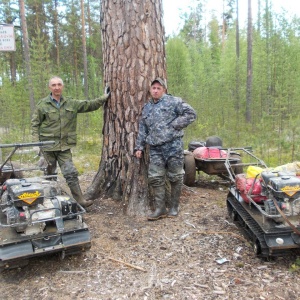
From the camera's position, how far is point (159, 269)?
310 centimetres

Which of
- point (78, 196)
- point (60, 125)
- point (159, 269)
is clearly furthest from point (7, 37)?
point (159, 269)

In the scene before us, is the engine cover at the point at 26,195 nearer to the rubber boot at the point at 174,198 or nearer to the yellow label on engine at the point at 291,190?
the rubber boot at the point at 174,198

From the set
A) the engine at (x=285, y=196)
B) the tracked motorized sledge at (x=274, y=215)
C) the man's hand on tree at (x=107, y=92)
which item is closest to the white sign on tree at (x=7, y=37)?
the man's hand on tree at (x=107, y=92)

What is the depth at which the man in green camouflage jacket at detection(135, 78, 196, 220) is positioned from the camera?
422cm

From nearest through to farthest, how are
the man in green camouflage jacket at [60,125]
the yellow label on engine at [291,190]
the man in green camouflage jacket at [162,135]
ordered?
1. the yellow label on engine at [291,190]
2. the man in green camouflage jacket at [162,135]
3. the man in green camouflage jacket at [60,125]

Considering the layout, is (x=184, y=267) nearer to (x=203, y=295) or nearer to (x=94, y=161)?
(x=203, y=295)

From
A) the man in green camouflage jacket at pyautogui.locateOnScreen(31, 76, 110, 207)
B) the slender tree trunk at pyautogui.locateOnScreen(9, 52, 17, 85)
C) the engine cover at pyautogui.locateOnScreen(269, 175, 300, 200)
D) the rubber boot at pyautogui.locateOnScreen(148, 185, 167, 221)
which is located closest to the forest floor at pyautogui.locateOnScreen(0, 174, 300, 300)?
the rubber boot at pyautogui.locateOnScreen(148, 185, 167, 221)

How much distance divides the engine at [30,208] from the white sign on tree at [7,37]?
11.2 ft

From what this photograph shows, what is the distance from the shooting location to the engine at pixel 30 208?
10.1ft

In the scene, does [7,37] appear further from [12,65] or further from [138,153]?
[12,65]

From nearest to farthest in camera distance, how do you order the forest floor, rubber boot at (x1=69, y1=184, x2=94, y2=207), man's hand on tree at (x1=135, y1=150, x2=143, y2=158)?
the forest floor → man's hand on tree at (x1=135, y1=150, x2=143, y2=158) → rubber boot at (x1=69, y1=184, x2=94, y2=207)

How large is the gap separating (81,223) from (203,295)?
140 cm

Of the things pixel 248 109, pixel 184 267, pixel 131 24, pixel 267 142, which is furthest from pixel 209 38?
pixel 184 267

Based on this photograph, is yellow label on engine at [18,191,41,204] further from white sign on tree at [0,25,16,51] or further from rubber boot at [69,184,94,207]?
white sign on tree at [0,25,16,51]
